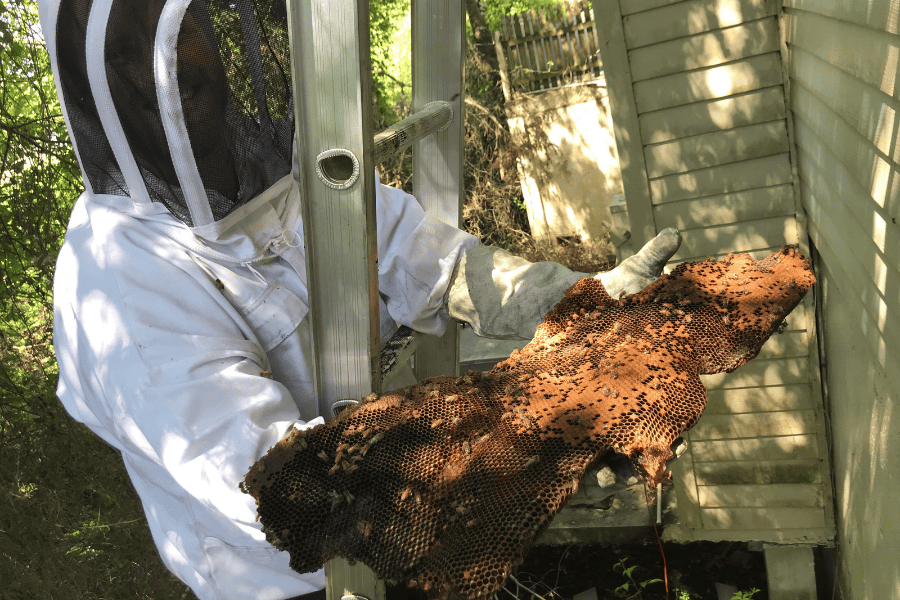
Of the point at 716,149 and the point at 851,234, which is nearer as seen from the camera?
the point at 851,234

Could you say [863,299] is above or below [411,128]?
below

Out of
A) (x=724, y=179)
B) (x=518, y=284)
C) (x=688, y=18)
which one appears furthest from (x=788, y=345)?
(x=518, y=284)

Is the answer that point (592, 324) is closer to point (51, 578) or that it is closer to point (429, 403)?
point (429, 403)

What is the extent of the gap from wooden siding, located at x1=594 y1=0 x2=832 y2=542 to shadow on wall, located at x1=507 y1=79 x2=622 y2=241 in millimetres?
5307

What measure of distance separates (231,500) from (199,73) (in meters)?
0.88

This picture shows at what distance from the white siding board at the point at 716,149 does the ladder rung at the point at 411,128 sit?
5.15 feet

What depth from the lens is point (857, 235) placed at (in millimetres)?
A: 1887

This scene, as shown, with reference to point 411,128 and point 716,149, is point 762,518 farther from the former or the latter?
point 411,128

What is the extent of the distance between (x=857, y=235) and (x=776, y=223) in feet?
4.20

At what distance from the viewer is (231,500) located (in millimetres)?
1222

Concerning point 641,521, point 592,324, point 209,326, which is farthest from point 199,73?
point 641,521

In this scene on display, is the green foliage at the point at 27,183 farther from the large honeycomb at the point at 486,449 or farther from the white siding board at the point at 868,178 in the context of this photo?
the white siding board at the point at 868,178

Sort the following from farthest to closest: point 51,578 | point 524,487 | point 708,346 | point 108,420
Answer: point 51,578 < point 108,420 < point 708,346 < point 524,487

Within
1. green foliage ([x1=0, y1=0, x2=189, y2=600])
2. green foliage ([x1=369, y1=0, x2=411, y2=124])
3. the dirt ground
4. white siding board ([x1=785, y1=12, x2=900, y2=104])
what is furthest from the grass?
green foliage ([x1=369, y1=0, x2=411, y2=124])
